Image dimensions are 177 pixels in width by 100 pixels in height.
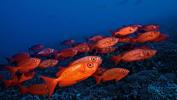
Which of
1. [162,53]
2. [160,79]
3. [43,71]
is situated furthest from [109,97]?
[43,71]

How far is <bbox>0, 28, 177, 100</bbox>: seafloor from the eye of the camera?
6.89 m

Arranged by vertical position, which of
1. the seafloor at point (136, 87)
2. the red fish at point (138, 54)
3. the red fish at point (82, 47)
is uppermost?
the red fish at point (82, 47)

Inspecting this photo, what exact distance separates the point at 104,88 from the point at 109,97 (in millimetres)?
704

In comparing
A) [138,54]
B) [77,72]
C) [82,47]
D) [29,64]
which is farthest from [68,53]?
[77,72]

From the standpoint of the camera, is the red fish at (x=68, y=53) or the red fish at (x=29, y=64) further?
the red fish at (x=68, y=53)

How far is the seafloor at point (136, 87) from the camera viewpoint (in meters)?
6.89

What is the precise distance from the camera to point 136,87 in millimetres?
7402

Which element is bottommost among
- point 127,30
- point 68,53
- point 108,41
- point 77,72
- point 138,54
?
point 77,72

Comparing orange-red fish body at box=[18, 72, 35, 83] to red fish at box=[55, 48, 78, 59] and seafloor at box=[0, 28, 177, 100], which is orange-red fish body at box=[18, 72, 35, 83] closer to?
seafloor at box=[0, 28, 177, 100]

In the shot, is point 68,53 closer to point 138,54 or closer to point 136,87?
point 136,87

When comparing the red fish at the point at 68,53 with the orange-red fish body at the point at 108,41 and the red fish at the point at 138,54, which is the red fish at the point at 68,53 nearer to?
the orange-red fish body at the point at 108,41

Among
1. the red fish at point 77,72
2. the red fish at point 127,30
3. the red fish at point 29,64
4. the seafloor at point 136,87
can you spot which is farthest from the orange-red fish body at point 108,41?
the red fish at point 77,72

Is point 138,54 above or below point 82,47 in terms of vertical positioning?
below

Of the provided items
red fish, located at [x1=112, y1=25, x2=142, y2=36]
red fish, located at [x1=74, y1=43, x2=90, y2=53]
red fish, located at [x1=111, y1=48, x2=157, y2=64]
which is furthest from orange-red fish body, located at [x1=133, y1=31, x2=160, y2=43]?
red fish, located at [x1=74, y1=43, x2=90, y2=53]
